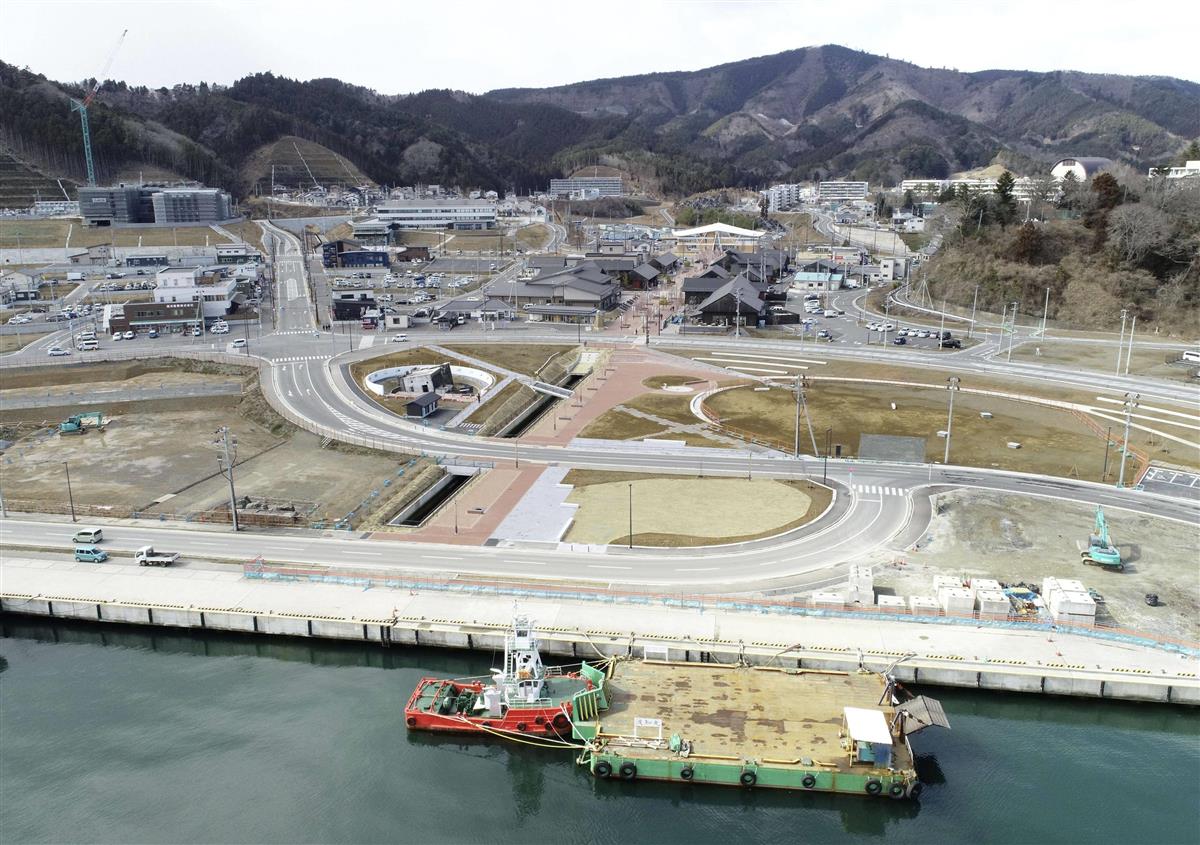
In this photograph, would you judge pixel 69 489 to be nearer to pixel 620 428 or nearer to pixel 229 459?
pixel 229 459

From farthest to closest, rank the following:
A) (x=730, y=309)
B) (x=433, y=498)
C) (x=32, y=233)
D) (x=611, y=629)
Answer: (x=32, y=233)
(x=730, y=309)
(x=433, y=498)
(x=611, y=629)

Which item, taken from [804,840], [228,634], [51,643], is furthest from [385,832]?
[51,643]

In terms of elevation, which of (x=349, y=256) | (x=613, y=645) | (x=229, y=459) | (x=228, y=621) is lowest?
(x=228, y=621)

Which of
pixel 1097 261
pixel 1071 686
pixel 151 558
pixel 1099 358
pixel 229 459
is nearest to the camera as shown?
pixel 1071 686

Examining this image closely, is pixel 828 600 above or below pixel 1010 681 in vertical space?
above

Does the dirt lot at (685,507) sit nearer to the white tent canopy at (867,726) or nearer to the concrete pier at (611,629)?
the concrete pier at (611,629)

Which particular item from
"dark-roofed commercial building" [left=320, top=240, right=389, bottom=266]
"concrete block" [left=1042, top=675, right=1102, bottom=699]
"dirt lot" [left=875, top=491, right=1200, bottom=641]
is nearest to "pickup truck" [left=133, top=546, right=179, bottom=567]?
"dirt lot" [left=875, top=491, right=1200, bottom=641]

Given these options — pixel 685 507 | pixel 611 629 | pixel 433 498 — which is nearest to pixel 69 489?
pixel 433 498
